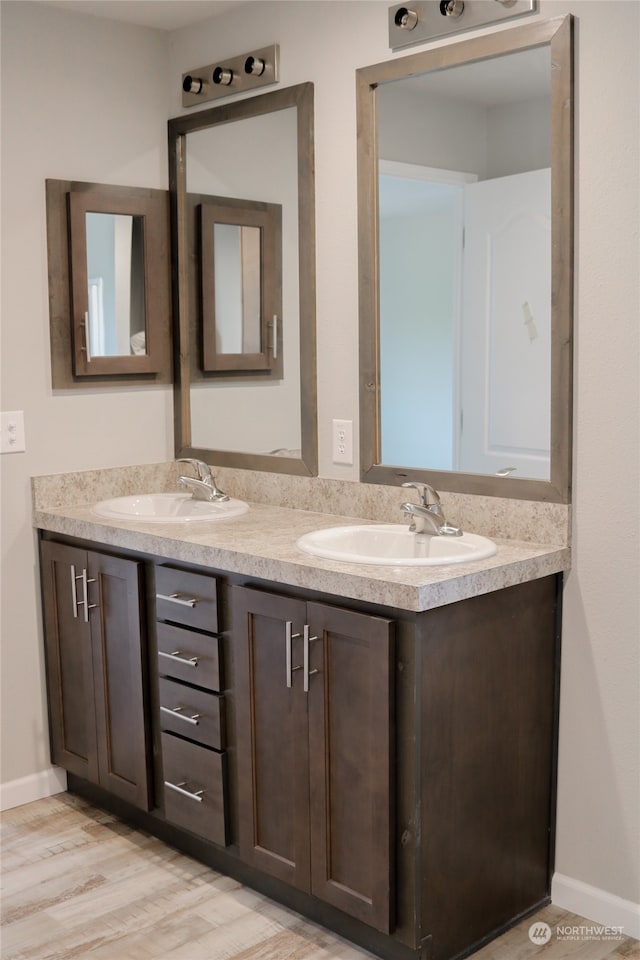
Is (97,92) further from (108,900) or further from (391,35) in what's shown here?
(108,900)

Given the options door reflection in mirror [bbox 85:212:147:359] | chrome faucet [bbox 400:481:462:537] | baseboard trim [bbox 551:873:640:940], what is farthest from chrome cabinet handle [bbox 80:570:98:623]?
baseboard trim [bbox 551:873:640:940]

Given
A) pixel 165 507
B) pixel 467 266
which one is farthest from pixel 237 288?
pixel 467 266

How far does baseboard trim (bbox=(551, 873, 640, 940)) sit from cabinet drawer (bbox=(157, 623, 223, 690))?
3.07 feet

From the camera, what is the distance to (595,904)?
2.36 metres

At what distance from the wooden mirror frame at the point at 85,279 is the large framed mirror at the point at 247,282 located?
0.05 m

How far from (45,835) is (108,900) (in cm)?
43

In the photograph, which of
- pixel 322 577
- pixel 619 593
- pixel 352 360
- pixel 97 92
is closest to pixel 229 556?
pixel 322 577

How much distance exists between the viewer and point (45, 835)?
9.39ft

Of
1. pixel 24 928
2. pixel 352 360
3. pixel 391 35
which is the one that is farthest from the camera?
pixel 352 360

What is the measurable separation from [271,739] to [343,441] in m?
0.85

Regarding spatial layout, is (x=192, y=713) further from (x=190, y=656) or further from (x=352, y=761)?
(x=352, y=761)

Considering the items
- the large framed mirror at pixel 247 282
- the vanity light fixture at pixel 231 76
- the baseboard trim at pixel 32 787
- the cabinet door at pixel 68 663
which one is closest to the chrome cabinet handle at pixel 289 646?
the large framed mirror at pixel 247 282

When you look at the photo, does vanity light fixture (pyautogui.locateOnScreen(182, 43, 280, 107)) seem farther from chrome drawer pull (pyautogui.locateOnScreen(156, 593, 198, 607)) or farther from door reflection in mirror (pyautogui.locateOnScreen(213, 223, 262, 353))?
chrome drawer pull (pyautogui.locateOnScreen(156, 593, 198, 607))

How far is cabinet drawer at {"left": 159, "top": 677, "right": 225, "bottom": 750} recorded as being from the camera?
2.50m
